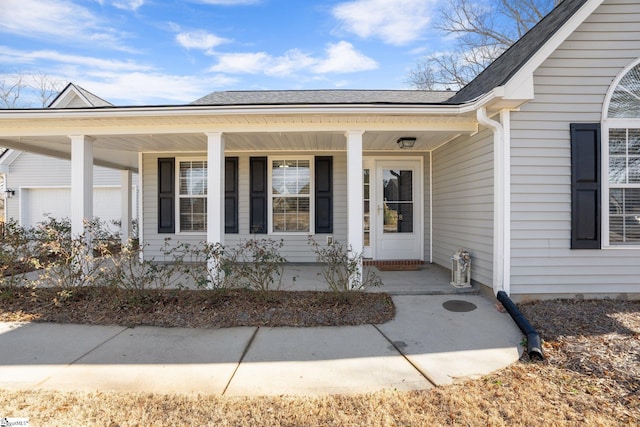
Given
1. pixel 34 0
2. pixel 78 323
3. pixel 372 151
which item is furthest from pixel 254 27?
pixel 78 323

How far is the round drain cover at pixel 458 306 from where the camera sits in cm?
418

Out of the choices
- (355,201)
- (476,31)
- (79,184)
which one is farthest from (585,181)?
(476,31)

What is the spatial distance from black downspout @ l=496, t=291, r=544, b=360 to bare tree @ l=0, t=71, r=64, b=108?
24019mm

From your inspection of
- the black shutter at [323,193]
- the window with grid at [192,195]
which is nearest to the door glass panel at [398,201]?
the black shutter at [323,193]

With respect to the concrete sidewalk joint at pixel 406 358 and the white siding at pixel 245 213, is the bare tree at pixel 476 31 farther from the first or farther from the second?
the concrete sidewalk joint at pixel 406 358

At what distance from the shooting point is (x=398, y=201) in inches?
268

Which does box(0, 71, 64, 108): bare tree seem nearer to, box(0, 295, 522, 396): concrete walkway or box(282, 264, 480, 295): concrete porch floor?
box(282, 264, 480, 295): concrete porch floor

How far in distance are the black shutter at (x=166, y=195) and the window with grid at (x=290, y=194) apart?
214 centimetres

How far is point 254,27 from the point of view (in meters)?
9.76

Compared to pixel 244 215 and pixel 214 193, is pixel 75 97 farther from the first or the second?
pixel 214 193

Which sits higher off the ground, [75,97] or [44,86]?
[44,86]

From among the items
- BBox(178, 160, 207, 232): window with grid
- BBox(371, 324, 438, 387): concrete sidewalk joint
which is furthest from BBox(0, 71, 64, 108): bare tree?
BBox(371, 324, 438, 387): concrete sidewalk joint

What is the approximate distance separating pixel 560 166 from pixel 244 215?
5.46 meters

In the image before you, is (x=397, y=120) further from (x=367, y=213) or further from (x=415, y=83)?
(x=415, y=83)
